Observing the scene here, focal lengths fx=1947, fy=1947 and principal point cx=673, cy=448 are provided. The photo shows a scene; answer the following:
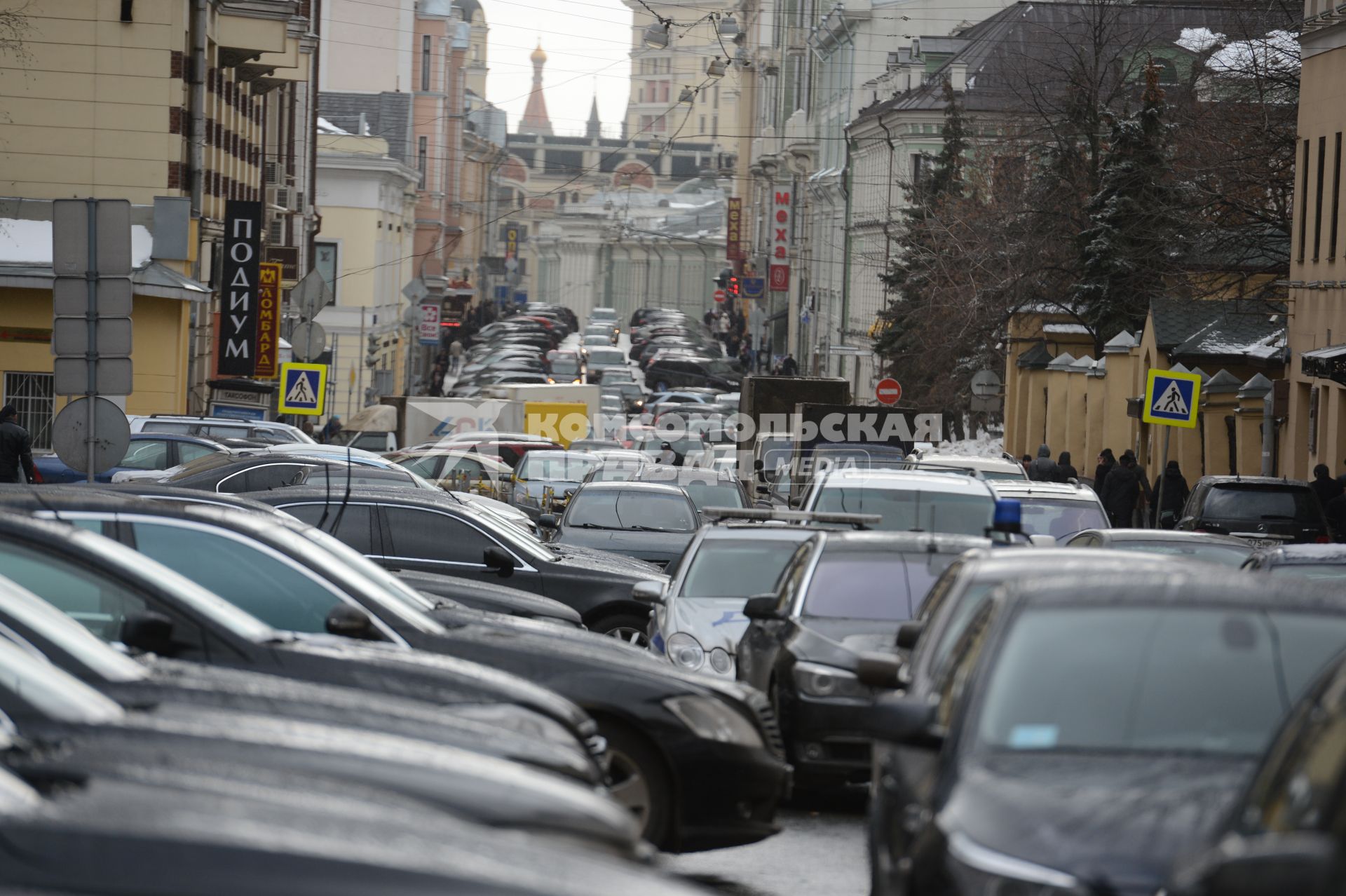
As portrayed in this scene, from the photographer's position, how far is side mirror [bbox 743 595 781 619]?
10.6 meters

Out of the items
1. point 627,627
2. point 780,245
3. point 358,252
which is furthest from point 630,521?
point 780,245

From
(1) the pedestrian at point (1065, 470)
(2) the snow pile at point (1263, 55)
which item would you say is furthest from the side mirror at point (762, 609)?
(2) the snow pile at point (1263, 55)

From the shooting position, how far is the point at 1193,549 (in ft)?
51.8

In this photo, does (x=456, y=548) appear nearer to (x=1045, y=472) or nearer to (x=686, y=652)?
(x=686, y=652)

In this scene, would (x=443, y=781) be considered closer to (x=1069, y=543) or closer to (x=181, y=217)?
(x=1069, y=543)

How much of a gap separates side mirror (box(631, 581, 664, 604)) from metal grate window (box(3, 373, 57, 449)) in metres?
22.8

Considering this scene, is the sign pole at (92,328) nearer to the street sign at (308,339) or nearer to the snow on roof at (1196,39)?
the street sign at (308,339)

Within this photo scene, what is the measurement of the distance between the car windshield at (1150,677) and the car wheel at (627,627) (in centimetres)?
829

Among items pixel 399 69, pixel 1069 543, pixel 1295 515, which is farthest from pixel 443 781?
pixel 399 69

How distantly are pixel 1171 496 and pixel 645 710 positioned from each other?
21.3 m

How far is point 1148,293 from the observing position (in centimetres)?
4109

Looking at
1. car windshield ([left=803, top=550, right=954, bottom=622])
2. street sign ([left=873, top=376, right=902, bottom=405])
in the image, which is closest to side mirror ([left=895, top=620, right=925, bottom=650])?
car windshield ([left=803, top=550, right=954, bottom=622])

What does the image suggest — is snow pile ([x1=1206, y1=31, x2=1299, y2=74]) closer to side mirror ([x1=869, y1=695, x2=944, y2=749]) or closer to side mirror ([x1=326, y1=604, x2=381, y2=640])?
side mirror ([x1=326, y1=604, x2=381, y2=640])

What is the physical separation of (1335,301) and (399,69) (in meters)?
90.2
